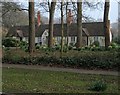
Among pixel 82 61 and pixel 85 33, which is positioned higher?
pixel 85 33

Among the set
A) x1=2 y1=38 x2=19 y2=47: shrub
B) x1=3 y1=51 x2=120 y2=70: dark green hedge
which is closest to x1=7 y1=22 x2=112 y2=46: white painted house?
x1=2 y1=38 x2=19 y2=47: shrub

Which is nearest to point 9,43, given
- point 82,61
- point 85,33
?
point 82,61

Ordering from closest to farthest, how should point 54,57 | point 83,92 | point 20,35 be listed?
1. point 83,92
2. point 54,57
3. point 20,35

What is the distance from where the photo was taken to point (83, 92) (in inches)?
340

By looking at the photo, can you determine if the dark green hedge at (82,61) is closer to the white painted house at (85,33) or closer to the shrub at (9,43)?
the shrub at (9,43)

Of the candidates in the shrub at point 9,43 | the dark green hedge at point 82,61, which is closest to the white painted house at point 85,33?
the shrub at point 9,43

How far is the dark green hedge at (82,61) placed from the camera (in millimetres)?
15992

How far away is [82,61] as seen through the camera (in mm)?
16734

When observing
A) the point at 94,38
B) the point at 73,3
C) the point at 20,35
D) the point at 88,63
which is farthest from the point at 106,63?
the point at 20,35

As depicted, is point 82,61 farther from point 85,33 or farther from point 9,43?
point 85,33

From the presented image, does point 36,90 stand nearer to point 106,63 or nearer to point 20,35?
point 106,63

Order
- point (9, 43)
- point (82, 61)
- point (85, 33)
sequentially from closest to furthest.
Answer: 1. point (82, 61)
2. point (9, 43)
3. point (85, 33)

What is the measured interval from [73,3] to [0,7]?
6.07 metres

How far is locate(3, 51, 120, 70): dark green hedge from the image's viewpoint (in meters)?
16.0
